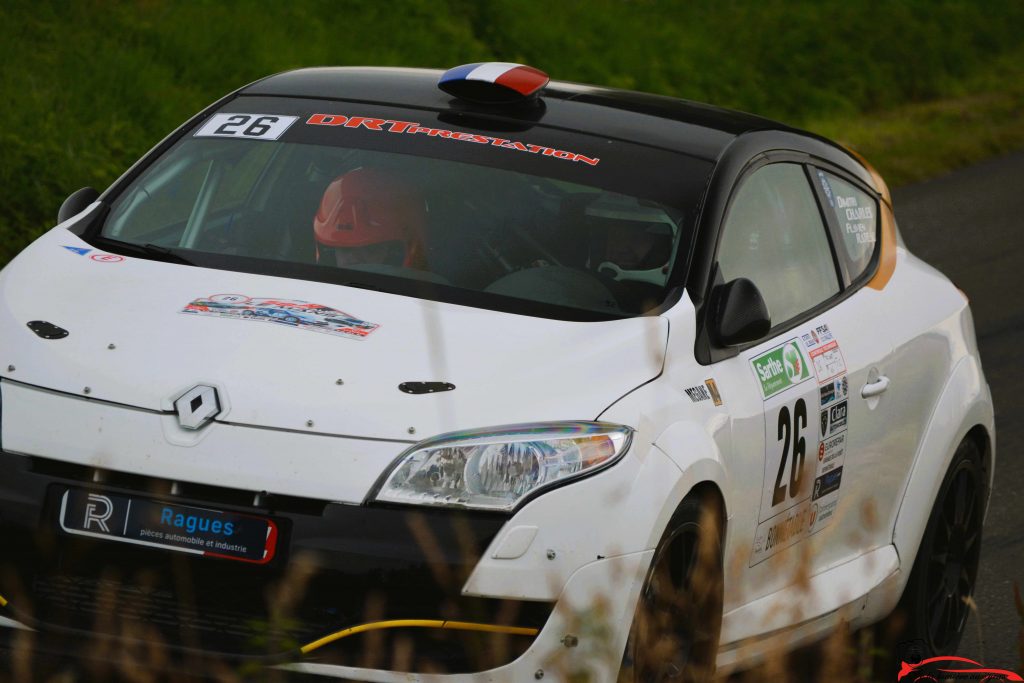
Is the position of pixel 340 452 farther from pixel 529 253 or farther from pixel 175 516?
pixel 529 253

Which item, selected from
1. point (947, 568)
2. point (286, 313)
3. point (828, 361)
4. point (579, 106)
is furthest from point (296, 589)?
point (947, 568)

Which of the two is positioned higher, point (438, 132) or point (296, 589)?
point (438, 132)

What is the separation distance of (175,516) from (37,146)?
619 centimetres

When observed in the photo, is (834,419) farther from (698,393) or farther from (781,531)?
(698,393)

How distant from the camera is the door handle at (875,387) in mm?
5227

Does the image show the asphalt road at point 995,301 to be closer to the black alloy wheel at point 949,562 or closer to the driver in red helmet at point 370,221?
the black alloy wheel at point 949,562

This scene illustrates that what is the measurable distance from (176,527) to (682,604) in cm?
117

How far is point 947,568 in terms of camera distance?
5824mm

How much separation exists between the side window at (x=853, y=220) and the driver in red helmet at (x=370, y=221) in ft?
4.65

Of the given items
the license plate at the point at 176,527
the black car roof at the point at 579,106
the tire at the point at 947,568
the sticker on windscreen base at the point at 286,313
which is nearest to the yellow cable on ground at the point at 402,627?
the license plate at the point at 176,527

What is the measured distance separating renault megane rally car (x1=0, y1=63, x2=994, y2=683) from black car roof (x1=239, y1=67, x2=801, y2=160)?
0.02m

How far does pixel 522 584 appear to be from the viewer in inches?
150

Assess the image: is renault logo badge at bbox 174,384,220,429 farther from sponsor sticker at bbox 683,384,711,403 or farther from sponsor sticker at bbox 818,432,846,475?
sponsor sticker at bbox 818,432,846,475

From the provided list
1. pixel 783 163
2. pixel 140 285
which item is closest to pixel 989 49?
pixel 783 163
